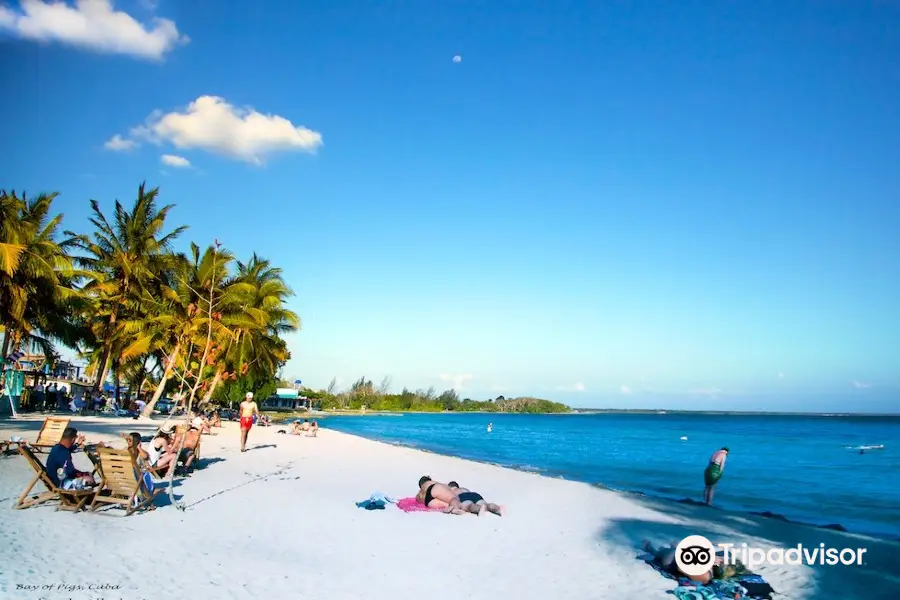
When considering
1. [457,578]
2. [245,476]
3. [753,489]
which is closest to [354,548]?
[457,578]

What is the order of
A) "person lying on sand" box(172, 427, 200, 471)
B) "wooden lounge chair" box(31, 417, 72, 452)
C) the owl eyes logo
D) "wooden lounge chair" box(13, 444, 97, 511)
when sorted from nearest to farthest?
the owl eyes logo < "wooden lounge chair" box(13, 444, 97, 511) < "wooden lounge chair" box(31, 417, 72, 452) < "person lying on sand" box(172, 427, 200, 471)

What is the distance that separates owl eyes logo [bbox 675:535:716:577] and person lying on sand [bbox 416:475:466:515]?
3.63 m

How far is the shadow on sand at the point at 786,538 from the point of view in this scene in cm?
713

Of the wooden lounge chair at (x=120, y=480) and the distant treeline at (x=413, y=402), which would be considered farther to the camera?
the distant treeline at (x=413, y=402)

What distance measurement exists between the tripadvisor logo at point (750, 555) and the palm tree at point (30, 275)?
19.9 metres

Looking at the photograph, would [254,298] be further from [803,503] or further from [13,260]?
[803,503]

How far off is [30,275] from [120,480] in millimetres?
16543

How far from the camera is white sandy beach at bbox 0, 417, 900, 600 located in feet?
18.5

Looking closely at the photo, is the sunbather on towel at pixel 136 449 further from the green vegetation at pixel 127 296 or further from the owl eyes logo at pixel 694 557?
the green vegetation at pixel 127 296

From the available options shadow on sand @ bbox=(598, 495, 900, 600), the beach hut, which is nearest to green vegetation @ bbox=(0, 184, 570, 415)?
shadow on sand @ bbox=(598, 495, 900, 600)

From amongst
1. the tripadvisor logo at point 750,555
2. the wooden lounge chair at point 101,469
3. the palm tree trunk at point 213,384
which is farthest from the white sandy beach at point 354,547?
the palm tree trunk at point 213,384

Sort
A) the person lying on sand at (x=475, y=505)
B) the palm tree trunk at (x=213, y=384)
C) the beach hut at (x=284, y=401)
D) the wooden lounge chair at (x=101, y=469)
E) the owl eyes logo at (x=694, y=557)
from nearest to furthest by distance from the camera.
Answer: the owl eyes logo at (x=694, y=557)
the wooden lounge chair at (x=101, y=469)
the person lying on sand at (x=475, y=505)
the palm tree trunk at (x=213, y=384)
the beach hut at (x=284, y=401)

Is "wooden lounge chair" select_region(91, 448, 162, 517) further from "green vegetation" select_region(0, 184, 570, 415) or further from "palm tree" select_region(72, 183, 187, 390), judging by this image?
→ "palm tree" select_region(72, 183, 187, 390)

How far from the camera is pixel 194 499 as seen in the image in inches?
368
